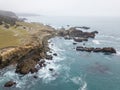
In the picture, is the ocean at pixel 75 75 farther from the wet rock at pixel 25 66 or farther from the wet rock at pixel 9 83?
the wet rock at pixel 25 66

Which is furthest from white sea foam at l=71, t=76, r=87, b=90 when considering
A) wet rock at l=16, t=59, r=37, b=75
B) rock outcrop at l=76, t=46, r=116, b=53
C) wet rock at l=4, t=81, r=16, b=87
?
rock outcrop at l=76, t=46, r=116, b=53

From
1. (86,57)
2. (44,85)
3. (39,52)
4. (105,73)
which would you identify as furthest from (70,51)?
(44,85)

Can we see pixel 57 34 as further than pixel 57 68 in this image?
Yes

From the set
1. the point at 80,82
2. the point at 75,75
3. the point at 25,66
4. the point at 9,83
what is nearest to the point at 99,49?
the point at 75,75

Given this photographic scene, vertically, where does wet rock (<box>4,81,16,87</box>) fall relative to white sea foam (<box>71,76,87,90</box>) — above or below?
below

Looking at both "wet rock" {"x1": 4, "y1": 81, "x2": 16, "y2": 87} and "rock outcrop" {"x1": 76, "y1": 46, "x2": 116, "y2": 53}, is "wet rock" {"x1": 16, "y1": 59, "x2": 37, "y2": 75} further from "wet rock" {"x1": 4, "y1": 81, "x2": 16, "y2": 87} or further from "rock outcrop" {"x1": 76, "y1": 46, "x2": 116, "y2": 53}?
"rock outcrop" {"x1": 76, "y1": 46, "x2": 116, "y2": 53}

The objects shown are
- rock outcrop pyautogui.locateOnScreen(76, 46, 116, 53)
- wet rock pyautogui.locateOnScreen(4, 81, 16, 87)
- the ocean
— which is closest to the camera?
wet rock pyautogui.locateOnScreen(4, 81, 16, 87)

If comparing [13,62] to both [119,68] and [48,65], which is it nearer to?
[48,65]

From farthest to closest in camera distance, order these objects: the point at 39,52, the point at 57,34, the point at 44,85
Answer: the point at 57,34 < the point at 39,52 < the point at 44,85

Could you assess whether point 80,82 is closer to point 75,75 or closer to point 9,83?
point 75,75

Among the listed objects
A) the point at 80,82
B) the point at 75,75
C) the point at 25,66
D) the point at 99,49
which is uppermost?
the point at 25,66

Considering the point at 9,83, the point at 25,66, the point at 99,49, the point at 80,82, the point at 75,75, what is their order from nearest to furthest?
the point at 9,83 → the point at 80,82 → the point at 75,75 → the point at 25,66 → the point at 99,49
